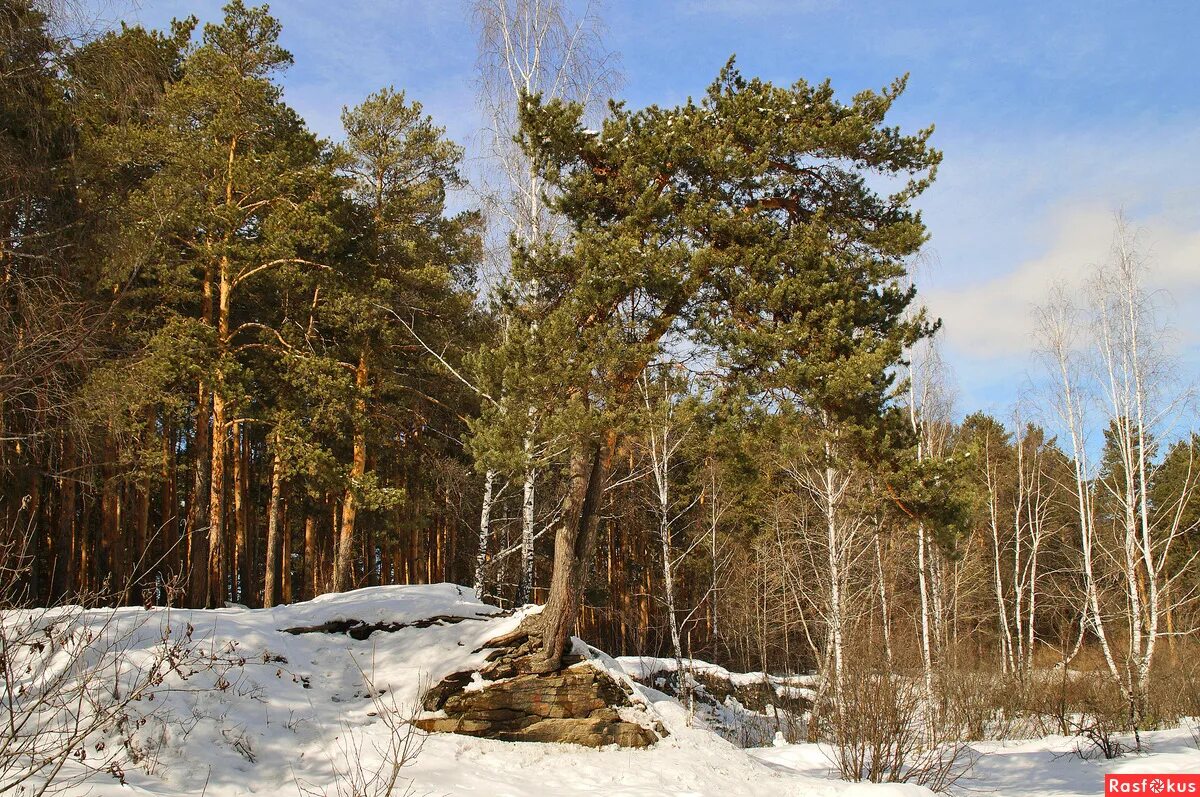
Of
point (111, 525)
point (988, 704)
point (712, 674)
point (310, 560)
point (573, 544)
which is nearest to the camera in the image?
point (573, 544)

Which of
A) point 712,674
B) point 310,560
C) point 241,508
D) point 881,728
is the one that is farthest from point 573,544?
point 241,508

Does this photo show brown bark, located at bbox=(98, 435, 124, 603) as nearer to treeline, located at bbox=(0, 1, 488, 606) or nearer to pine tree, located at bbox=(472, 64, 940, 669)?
treeline, located at bbox=(0, 1, 488, 606)

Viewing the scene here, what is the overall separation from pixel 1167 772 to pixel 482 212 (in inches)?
562

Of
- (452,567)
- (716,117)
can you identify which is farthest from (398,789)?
(452,567)

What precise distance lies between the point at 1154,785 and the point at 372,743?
28.8 ft

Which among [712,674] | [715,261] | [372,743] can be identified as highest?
[715,261]

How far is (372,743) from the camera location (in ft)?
25.2

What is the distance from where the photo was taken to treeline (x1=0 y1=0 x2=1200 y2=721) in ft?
25.9

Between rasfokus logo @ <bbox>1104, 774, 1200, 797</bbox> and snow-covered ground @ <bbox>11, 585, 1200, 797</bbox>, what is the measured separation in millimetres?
214

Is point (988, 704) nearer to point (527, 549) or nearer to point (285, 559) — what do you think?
point (527, 549)

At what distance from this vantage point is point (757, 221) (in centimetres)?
997

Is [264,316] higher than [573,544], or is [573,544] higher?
[264,316]

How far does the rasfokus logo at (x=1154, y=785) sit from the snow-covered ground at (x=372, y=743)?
0.70 feet

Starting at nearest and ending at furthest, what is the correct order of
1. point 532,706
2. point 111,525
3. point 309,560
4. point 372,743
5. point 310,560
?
point 372,743, point 532,706, point 111,525, point 309,560, point 310,560
